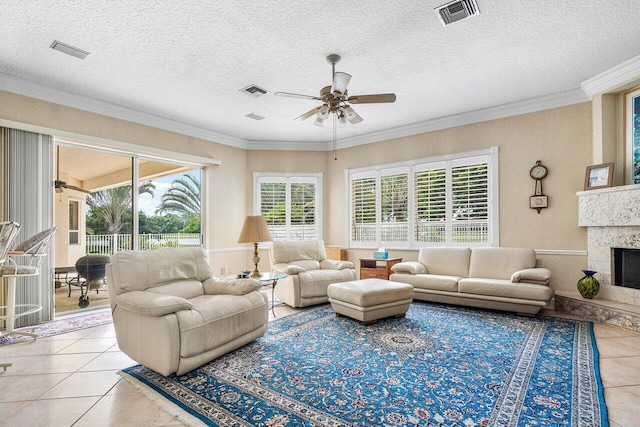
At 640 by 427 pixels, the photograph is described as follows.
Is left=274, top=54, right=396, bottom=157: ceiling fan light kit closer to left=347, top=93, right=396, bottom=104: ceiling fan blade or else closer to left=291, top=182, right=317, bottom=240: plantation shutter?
left=347, top=93, right=396, bottom=104: ceiling fan blade

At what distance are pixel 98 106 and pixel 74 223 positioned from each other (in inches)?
65.1

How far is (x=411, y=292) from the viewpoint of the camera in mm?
4055

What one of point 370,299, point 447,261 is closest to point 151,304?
Answer: point 370,299

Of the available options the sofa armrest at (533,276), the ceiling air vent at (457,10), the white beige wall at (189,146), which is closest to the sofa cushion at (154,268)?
the white beige wall at (189,146)

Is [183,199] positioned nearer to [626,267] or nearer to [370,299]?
[370,299]

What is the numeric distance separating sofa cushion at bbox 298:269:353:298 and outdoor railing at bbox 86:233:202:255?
2504 mm

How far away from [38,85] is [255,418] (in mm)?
4627

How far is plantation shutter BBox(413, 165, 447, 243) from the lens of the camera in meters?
5.55

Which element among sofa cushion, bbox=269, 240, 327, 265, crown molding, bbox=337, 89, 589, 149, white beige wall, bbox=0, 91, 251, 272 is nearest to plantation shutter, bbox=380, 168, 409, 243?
crown molding, bbox=337, 89, 589, 149

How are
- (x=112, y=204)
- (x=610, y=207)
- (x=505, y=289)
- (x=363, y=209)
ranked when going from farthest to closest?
1. (x=363, y=209)
2. (x=112, y=204)
3. (x=505, y=289)
4. (x=610, y=207)

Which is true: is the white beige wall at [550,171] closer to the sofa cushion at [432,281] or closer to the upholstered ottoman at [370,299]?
the sofa cushion at [432,281]

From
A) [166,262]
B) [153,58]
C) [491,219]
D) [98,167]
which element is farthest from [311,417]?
[98,167]

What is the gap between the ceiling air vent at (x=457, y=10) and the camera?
2615 mm

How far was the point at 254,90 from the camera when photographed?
169 inches
